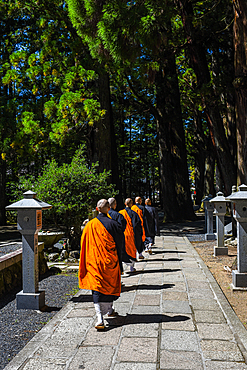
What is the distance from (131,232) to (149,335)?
3961 millimetres

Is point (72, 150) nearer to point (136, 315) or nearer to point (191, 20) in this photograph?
point (191, 20)

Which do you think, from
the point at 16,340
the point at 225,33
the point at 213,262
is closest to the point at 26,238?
the point at 16,340

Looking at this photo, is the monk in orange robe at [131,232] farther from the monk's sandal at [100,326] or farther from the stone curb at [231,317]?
the monk's sandal at [100,326]

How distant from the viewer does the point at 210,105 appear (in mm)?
11781

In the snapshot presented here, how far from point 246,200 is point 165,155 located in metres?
14.8

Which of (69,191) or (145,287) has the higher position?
(69,191)

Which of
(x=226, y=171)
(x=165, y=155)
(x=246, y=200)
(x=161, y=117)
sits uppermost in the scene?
(x=161, y=117)

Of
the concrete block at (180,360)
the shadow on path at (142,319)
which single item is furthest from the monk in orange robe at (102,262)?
the concrete block at (180,360)

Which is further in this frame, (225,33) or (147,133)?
(147,133)

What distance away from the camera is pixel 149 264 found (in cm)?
902

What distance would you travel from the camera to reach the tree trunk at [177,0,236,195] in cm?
1174

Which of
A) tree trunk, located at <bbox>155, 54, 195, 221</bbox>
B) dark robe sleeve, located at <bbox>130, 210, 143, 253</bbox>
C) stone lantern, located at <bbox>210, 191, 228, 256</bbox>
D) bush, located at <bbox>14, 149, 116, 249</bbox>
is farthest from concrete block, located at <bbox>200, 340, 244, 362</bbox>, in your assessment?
tree trunk, located at <bbox>155, 54, 195, 221</bbox>

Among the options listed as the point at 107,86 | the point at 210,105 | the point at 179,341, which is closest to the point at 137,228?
the point at 179,341

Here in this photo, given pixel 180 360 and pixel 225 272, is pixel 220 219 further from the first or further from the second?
pixel 180 360
